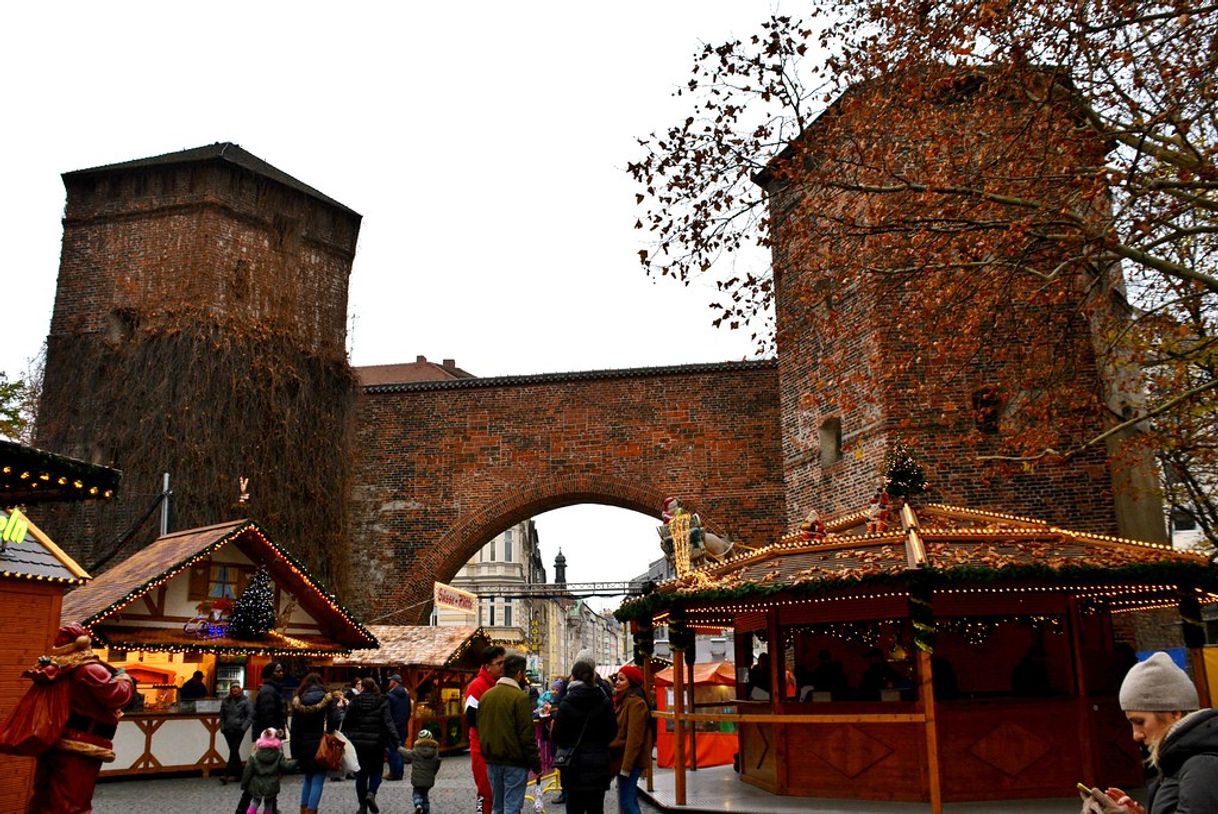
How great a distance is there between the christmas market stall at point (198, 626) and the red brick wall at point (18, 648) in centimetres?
426

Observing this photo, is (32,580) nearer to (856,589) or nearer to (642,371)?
(856,589)

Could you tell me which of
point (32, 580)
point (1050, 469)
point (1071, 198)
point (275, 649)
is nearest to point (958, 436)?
point (1050, 469)

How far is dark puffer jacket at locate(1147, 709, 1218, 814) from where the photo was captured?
2.70 metres

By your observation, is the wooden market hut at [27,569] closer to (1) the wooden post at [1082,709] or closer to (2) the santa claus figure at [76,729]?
(2) the santa claus figure at [76,729]

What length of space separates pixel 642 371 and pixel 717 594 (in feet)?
46.0

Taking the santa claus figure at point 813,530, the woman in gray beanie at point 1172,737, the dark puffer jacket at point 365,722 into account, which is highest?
the santa claus figure at point 813,530

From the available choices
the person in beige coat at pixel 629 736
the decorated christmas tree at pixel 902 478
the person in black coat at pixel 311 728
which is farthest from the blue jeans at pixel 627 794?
the decorated christmas tree at pixel 902 478

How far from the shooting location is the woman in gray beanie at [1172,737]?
8.90 ft

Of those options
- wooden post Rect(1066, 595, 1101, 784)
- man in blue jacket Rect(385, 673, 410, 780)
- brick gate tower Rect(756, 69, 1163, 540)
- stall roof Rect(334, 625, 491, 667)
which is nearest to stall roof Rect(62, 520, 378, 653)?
stall roof Rect(334, 625, 491, 667)

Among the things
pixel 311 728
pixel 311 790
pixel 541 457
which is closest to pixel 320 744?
pixel 311 728

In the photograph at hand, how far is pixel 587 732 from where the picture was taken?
7.16m

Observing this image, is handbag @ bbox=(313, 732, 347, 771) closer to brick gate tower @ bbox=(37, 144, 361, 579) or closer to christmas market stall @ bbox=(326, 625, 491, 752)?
christmas market stall @ bbox=(326, 625, 491, 752)

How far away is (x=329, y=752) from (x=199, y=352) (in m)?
16.0

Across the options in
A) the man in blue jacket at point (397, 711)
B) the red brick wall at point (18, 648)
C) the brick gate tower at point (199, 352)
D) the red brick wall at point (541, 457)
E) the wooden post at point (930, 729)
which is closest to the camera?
the wooden post at point (930, 729)
